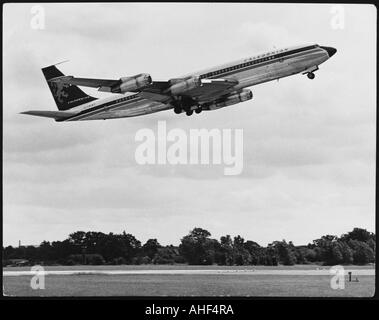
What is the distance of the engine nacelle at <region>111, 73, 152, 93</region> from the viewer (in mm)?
11445

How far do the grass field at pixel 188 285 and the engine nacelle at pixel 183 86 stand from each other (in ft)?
4.68

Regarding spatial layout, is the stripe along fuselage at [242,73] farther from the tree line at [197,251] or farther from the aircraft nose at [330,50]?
the tree line at [197,251]

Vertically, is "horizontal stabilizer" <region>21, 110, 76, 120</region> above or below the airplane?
below

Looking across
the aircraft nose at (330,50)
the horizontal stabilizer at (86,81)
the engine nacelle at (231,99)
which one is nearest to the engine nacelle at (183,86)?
the engine nacelle at (231,99)

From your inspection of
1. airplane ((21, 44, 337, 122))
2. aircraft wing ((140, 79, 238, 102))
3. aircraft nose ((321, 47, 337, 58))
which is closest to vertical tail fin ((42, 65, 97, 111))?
airplane ((21, 44, 337, 122))

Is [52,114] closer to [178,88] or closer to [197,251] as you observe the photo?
[178,88]

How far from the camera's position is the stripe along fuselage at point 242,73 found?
1141cm

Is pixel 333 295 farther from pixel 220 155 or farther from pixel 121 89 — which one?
pixel 121 89

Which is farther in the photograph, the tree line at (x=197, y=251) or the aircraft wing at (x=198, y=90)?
the aircraft wing at (x=198, y=90)

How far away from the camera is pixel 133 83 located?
1170 centimetres

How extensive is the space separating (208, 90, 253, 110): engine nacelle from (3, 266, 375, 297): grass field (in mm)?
1330

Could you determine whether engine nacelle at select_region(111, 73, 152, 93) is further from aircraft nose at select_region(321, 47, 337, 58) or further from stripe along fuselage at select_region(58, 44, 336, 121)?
aircraft nose at select_region(321, 47, 337, 58)
